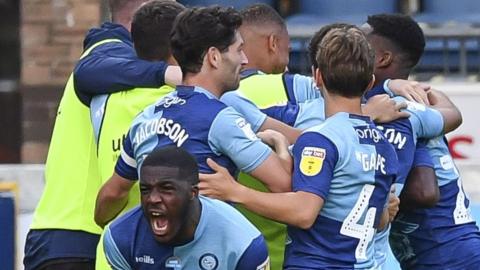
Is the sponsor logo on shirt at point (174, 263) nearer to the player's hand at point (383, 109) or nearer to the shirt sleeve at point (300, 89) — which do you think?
the player's hand at point (383, 109)

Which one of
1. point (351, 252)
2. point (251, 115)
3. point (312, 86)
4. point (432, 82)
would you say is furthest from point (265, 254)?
point (432, 82)

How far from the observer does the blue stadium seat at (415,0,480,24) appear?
418 inches

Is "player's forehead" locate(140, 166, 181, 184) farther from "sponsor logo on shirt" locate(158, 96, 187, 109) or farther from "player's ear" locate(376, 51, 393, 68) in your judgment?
"player's ear" locate(376, 51, 393, 68)

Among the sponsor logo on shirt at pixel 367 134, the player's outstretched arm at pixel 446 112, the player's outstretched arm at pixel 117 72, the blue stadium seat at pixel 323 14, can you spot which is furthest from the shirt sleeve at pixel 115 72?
the blue stadium seat at pixel 323 14

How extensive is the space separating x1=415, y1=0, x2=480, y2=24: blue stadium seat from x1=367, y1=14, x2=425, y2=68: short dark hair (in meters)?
5.53

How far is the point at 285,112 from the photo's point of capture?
5.00m

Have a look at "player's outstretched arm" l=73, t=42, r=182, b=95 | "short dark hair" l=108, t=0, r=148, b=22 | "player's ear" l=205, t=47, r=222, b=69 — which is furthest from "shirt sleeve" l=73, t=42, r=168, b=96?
"player's ear" l=205, t=47, r=222, b=69

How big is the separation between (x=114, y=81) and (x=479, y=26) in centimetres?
590

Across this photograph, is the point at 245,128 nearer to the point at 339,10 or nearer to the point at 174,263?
the point at 174,263

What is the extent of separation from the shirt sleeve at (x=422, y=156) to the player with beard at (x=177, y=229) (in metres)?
0.80

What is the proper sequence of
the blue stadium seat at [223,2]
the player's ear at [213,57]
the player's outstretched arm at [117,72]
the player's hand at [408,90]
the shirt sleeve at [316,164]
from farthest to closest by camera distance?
the blue stadium seat at [223,2] → the player's hand at [408,90] → the player's outstretched arm at [117,72] → the player's ear at [213,57] → the shirt sleeve at [316,164]

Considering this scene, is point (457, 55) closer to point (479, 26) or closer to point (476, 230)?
point (479, 26)

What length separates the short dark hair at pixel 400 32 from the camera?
510 cm

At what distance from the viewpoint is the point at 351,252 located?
4.51 m
